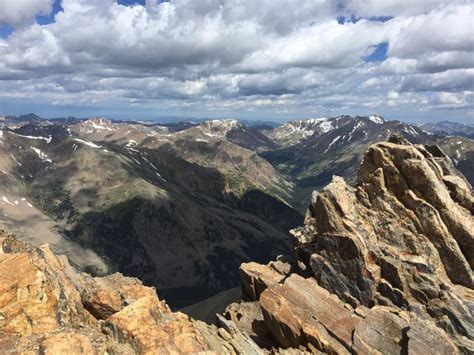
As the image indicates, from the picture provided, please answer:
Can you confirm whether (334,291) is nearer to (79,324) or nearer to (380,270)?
(380,270)

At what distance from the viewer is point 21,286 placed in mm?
38156

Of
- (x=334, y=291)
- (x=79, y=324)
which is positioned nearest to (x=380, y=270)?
(x=334, y=291)

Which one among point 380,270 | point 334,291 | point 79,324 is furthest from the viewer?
point 334,291

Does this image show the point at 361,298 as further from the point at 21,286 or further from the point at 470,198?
the point at 21,286

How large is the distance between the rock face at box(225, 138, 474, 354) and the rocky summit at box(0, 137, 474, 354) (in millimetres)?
134

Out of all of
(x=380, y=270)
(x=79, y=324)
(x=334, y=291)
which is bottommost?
(x=334, y=291)

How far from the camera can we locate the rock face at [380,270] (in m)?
44.2

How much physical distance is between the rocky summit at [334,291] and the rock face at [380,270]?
134mm

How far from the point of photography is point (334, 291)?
5272cm

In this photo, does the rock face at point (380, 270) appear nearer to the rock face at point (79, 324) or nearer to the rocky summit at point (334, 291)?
the rocky summit at point (334, 291)

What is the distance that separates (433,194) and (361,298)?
17388 millimetres

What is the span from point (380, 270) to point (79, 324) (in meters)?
34.4

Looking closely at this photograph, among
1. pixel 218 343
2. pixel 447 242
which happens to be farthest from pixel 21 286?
pixel 447 242

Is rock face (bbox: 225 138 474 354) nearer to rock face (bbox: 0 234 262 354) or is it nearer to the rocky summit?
the rocky summit
